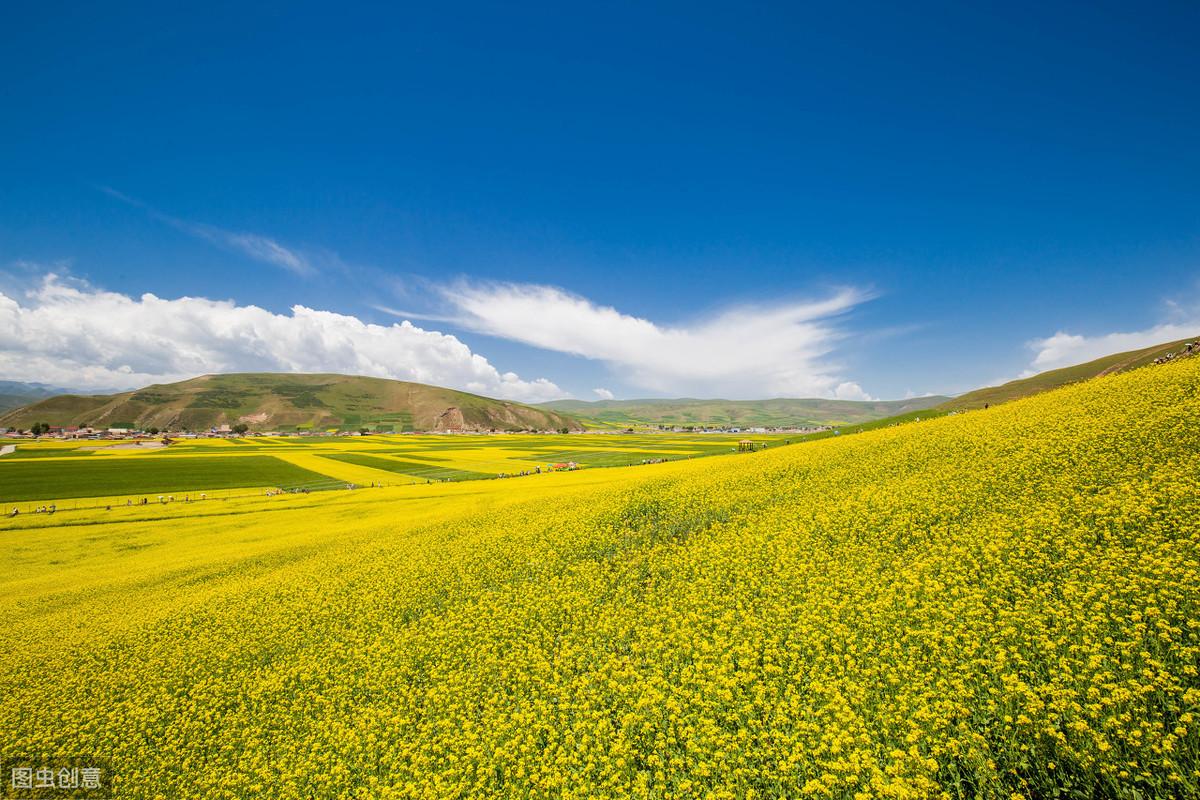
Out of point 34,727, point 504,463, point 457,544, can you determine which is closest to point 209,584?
point 34,727

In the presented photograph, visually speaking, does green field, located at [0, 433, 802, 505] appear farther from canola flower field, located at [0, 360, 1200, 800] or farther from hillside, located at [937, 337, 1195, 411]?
canola flower field, located at [0, 360, 1200, 800]

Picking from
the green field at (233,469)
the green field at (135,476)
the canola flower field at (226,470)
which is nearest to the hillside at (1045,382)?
the green field at (233,469)

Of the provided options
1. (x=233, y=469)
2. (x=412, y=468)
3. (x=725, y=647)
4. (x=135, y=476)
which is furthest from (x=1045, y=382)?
(x=135, y=476)

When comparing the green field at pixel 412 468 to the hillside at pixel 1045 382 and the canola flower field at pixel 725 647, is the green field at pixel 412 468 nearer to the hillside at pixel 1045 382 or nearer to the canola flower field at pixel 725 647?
the canola flower field at pixel 725 647

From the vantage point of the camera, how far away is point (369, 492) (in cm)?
5725

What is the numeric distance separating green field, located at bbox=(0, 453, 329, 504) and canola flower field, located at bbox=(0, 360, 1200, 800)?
4674cm

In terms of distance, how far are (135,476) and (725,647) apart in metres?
97.5

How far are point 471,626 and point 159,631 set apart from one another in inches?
581

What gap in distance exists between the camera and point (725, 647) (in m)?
12.0

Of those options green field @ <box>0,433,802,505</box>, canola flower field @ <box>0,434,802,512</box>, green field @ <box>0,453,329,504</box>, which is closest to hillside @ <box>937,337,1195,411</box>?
green field @ <box>0,433,802,505</box>

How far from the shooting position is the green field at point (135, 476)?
58.9 metres

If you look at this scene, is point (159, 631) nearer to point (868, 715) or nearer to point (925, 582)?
point (868, 715)

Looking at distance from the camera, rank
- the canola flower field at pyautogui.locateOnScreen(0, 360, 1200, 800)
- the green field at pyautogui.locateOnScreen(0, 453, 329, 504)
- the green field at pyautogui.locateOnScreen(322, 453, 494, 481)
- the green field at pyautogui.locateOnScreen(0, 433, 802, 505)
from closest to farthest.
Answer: the canola flower field at pyautogui.locateOnScreen(0, 360, 1200, 800), the green field at pyautogui.locateOnScreen(0, 453, 329, 504), the green field at pyautogui.locateOnScreen(0, 433, 802, 505), the green field at pyautogui.locateOnScreen(322, 453, 494, 481)

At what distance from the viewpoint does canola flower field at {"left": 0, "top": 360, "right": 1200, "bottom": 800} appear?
8133 mm
